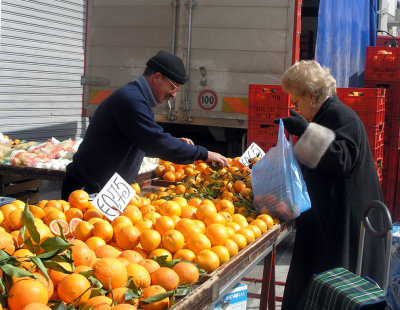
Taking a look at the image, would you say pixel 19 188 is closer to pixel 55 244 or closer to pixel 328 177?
pixel 328 177

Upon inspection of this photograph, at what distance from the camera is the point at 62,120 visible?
30.7ft

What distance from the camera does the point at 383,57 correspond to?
760cm

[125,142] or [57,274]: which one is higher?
[125,142]

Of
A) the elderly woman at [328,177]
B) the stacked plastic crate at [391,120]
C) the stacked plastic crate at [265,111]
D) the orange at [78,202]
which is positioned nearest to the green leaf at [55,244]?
the orange at [78,202]

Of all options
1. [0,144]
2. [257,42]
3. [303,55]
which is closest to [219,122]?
[257,42]

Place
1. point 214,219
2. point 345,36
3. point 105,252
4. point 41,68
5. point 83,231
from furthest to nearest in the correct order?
point 41,68 < point 345,36 < point 214,219 < point 83,231 < point 105,252

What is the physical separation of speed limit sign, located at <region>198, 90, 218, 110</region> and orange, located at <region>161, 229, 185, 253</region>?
4758mm

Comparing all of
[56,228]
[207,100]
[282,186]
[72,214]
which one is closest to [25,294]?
[56,228]

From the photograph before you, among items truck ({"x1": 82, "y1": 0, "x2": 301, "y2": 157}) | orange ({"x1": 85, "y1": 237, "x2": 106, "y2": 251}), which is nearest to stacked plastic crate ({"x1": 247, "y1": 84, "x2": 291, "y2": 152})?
truck ({"x1": 82, "y1": 0, "x2": 301, "y2": 157})

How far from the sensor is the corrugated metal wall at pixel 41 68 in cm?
809

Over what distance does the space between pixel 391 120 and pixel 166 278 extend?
20.8 feet

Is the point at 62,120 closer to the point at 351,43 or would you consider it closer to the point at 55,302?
the point at 351,43

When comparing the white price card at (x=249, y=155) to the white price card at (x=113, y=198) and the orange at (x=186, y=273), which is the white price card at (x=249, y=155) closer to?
the white price card at (x=113, y=198)

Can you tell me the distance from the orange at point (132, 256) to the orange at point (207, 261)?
0.81 feet
